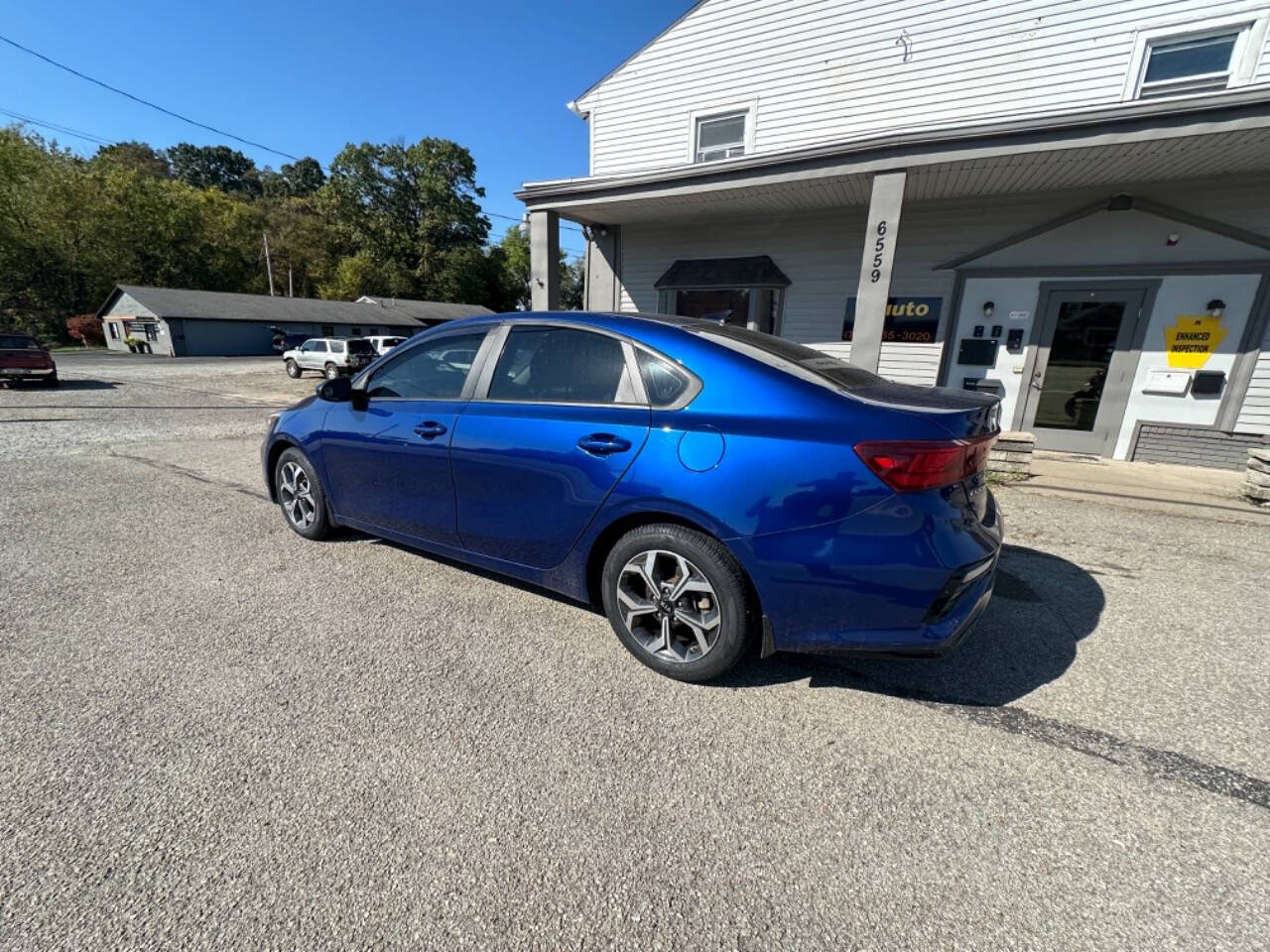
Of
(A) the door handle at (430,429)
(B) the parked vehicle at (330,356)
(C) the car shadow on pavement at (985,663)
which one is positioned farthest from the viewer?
(B) the parked vehicle at (330,356)

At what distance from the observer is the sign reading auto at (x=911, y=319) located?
25.9 feet

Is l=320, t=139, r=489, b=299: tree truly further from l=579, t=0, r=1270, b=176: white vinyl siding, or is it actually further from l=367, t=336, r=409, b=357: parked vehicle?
l=579, t=0, r=1270, b=176: white vinyl siding

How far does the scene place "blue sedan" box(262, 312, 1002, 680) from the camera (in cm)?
196

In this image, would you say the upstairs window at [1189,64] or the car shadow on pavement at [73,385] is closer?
the upstairs window at [1189,64]

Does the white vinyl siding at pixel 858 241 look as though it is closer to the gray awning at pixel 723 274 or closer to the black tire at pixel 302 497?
the gray awning at pixel 723 274

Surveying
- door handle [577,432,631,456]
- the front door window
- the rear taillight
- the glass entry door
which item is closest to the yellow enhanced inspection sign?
the glass entry door

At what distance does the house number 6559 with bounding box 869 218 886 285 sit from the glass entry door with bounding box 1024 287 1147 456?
271 cm

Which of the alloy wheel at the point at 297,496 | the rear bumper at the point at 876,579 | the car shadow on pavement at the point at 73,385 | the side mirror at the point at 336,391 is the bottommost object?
the car shadow on pavement at the point at 73,385

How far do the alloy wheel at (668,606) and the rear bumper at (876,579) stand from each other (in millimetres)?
255

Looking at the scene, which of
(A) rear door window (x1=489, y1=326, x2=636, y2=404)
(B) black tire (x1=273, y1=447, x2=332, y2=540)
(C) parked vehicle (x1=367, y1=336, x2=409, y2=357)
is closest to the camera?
A: (A) rear door window (x1=489, y1=326, x2=636, y2=404)

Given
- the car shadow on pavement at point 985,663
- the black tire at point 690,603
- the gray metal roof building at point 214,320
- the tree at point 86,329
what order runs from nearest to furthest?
the black tire at point 690,603
the car shadow on pavement at point 985,663
the gray metal roof building at point 214,320
the tree at point 86,329

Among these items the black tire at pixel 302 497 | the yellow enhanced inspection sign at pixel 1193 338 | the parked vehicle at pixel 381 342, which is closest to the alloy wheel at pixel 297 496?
the black tire at pixel 302 497

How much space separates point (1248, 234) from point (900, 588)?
26.6ft

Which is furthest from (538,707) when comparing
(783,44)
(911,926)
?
(783,44)
